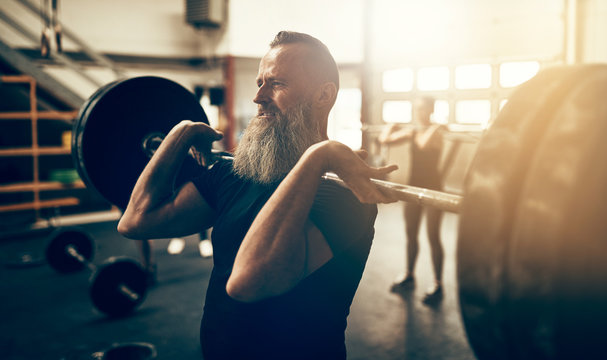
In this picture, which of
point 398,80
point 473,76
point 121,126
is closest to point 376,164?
point 473,76

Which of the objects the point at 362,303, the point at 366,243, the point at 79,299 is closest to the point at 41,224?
the point at 79,299

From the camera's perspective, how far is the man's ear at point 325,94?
924mm

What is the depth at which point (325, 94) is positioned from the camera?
93cm

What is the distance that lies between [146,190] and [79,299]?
90.5 inches

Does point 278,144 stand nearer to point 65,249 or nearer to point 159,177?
point 159,177

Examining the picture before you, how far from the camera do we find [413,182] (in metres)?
2.91

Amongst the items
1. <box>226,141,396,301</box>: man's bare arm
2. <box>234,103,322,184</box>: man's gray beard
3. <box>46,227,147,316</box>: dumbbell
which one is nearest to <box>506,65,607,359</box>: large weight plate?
<box>226,141,396,301</box>: man's bare arm

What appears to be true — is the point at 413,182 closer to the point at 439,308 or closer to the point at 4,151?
the point at 439,308

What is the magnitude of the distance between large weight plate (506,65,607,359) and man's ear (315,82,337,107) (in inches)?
20.0

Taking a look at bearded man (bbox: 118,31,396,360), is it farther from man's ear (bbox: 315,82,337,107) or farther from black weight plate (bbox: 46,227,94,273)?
black weight plate (bbox: 46,227,94,273)

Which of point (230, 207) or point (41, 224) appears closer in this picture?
point (230, 207)

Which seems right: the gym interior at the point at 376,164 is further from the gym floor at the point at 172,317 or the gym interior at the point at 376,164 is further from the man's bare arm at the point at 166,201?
the man's bare arm at the point at 166,201

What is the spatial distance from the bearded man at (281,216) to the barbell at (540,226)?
0.21 m

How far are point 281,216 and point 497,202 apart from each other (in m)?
0.33
